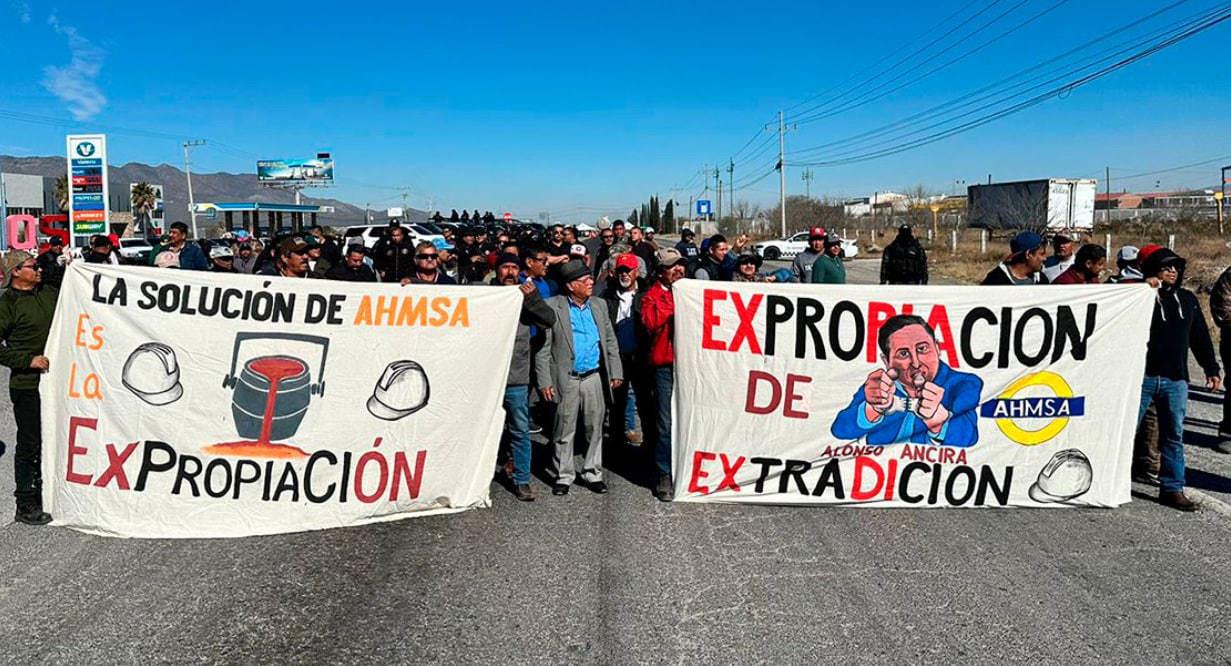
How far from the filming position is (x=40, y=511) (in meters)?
5.72

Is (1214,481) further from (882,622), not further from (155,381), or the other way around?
(155,381)

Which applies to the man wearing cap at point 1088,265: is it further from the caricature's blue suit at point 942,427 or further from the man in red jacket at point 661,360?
the man in red jacket at point 661,360

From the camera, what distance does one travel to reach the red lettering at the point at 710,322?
20.6 feet

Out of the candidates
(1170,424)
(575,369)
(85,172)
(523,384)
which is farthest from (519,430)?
(85,172)

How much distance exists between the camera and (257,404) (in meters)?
5.74


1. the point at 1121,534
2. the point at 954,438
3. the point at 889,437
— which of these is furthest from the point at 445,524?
the point at 1121,534

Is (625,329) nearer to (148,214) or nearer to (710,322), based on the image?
(710,322)

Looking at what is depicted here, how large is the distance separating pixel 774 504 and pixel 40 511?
4.71m

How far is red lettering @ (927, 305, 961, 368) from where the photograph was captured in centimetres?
616

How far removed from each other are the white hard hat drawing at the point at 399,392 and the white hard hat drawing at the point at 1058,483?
4.11 m

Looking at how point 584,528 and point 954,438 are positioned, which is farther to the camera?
point 954,438

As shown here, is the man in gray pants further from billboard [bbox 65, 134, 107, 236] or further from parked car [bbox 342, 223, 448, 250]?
billboard [bbox 65, 134, 107, 236]

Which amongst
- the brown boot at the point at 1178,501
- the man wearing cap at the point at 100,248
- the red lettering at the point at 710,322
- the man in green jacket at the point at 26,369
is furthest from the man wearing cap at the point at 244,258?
the brown boot at the point at 1178,501

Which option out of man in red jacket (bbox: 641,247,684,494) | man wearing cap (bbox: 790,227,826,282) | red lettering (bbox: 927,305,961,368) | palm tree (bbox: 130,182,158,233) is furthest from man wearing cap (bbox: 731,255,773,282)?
palm tree (bbox: 130,182,158,233)
